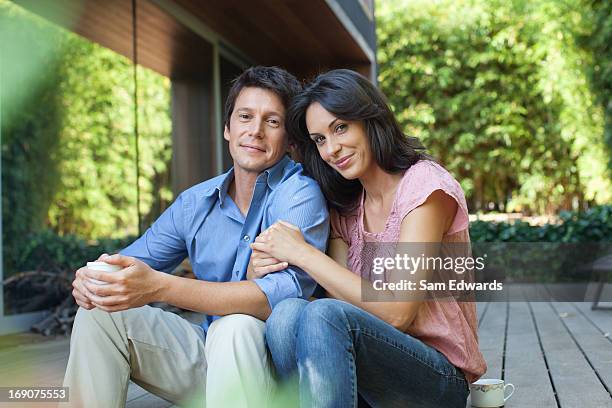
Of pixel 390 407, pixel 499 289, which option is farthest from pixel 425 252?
pixel 499 289

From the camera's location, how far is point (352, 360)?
5.28 feet

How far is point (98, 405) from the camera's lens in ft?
5.61

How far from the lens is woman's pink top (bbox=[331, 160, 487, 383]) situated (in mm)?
1771

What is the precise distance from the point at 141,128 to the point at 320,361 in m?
4.21

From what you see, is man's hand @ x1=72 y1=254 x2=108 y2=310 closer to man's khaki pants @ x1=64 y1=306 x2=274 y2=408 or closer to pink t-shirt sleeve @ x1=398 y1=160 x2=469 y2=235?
man's khaki pants @ x1=64 y1=306 x2=274 y2=408

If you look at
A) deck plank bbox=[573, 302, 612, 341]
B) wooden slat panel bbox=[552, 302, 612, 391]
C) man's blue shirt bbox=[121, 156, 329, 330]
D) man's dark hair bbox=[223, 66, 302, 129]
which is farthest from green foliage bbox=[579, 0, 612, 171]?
man's blue shirt bbox=[121, 156, 329, 330]

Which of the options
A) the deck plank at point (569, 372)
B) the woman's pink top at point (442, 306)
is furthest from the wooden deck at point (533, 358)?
the woman's pink top at point (442, 306)

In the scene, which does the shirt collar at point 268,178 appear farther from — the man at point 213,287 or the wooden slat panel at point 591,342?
the wooden slat panel at point 591,342

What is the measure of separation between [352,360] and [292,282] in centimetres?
27

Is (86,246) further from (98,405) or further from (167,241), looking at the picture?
(98,405)

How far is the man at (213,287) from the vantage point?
5.33ft

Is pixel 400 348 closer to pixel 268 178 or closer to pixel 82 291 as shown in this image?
pixel 268 178

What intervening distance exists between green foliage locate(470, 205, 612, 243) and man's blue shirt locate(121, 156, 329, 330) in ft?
16.8

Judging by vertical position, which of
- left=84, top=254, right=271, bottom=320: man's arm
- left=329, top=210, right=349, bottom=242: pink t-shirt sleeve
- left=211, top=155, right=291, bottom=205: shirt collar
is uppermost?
left=211, top=155, right=291, bottom=205: shirt collar
